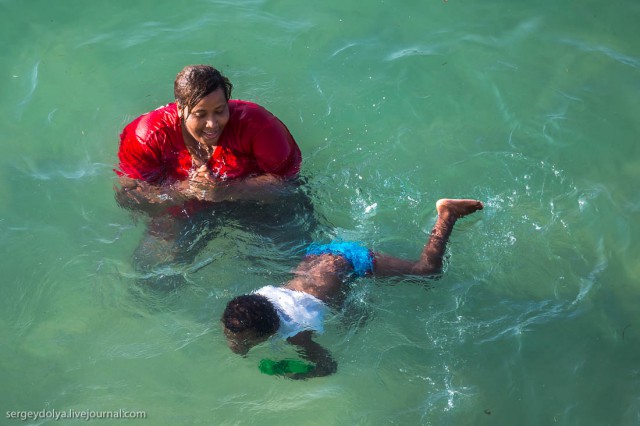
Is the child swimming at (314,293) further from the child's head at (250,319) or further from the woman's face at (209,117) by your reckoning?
the woman's face at (209,117)

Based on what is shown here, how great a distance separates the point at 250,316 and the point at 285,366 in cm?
58

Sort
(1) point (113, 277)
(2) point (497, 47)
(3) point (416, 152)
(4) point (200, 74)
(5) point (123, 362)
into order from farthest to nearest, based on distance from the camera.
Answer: (2) point (497, 47)
(3) point (416, 152)
(1) point (113, 277)
(5) point (123, 362)
(4) point (200, 74)

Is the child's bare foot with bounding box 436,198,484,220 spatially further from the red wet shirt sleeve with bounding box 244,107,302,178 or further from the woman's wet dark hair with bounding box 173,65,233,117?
the woman's wet dark hair with bounding box 173,65,233,117

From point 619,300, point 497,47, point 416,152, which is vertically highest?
point 497,47

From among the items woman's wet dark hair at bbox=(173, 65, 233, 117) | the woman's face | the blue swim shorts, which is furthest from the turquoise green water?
woman's wet dark hair at bbox=(173, 65, 233, 117)

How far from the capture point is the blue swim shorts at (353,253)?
5059mm

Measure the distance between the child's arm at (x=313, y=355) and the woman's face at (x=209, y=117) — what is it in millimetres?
1427

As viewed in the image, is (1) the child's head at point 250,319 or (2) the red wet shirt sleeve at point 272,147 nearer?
(1) the child's head at point 250,319

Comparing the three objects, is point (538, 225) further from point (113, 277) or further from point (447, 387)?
point (113, 277)

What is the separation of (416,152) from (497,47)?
1.57 metres

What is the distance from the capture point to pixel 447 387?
4.85m

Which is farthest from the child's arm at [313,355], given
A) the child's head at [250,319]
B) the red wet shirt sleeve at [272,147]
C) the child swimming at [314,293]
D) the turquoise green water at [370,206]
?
the red wet shirt sleeve at [272,147]

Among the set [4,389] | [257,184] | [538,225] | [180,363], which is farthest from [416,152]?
[4,389]

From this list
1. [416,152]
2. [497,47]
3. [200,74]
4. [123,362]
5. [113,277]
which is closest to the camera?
[200,74]
